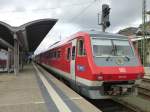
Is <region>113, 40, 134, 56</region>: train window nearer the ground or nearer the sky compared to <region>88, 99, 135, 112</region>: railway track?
nearer the sky

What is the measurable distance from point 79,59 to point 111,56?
126 centimetres

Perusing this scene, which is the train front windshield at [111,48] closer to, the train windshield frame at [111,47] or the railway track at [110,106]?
the train windshield frame at [111,47]

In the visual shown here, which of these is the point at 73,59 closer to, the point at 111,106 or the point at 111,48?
the point at 111,48

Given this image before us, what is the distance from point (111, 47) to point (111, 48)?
44 mm

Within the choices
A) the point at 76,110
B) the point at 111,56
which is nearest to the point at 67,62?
the point at 111,56

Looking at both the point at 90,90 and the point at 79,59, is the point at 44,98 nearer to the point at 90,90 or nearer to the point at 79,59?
the point at 90,90

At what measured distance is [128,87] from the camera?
35.0 feet

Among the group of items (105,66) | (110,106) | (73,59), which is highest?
(73,59)

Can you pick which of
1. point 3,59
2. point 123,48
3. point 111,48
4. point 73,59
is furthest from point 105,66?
point 3,59

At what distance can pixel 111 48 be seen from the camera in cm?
1153

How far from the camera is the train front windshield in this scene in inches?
444

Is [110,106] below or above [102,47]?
below

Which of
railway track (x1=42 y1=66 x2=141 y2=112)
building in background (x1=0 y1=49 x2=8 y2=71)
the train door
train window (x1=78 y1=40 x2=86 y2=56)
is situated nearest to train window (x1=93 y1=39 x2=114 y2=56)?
train window (x1=78 y1=40 x2=86 y2=56)

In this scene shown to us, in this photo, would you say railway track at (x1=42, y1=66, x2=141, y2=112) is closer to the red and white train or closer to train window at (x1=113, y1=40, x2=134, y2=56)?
the red and white train
